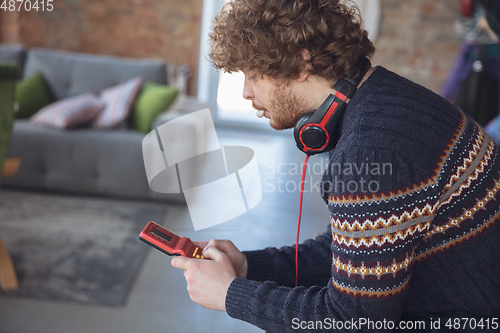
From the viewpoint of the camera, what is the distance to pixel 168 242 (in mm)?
792

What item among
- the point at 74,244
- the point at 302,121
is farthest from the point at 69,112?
the point at 302,121

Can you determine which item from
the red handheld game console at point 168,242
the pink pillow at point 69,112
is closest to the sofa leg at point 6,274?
the pink pillow at point 69,112

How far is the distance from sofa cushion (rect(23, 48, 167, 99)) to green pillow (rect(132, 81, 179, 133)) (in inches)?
11.4

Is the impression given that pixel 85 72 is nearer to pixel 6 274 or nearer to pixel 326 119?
pixel 6 274

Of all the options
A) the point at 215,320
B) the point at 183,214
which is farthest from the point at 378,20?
the point at 215,320

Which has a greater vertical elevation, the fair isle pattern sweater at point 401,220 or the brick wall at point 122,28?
the fair isle pattern sweater at point 401,220

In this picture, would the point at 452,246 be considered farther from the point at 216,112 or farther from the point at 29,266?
the point at 216,112

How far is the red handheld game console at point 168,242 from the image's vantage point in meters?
0.78

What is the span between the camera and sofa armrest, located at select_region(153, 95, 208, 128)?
2.70 meters

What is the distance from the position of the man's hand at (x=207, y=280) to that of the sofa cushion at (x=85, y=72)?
2612 millimetres

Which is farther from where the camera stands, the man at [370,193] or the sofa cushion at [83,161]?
the sofa cushion at [83,161]

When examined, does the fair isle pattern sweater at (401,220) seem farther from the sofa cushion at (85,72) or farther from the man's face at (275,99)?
the sofa cushion at (85,72)

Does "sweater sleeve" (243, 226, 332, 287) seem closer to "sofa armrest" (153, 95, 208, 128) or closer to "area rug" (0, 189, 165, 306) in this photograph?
"area rug" (0, 189, 165, 306)

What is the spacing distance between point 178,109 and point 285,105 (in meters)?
2.21
